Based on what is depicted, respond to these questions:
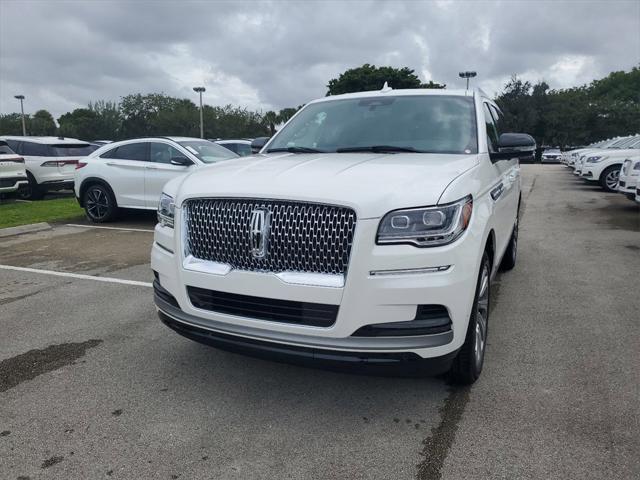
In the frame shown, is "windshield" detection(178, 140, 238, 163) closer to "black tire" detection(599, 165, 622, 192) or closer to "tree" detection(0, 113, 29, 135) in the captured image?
"black tire" detection(599, 165, 622, 192)

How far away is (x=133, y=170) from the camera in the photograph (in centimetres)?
1036

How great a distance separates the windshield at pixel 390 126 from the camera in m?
4.04

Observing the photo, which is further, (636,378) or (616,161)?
(616,161)

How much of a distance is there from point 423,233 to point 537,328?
236 cm

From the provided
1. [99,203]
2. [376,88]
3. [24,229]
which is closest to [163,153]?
[99,203]

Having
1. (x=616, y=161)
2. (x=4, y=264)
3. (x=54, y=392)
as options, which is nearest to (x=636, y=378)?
(x=54, y=392)

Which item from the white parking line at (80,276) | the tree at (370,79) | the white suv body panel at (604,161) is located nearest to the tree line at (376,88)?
the tree at (370,79)

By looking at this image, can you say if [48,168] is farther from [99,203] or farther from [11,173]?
[99,203]

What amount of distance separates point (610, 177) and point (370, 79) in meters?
44.9

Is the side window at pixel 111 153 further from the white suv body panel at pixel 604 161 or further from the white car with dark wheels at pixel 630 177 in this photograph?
the white suv body panel at pixel 604 161

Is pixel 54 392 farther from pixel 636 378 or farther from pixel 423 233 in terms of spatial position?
pixel 636 378

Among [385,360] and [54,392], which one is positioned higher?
[385,360]

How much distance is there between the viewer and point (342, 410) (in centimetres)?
317

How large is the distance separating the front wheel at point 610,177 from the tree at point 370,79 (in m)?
43.3
